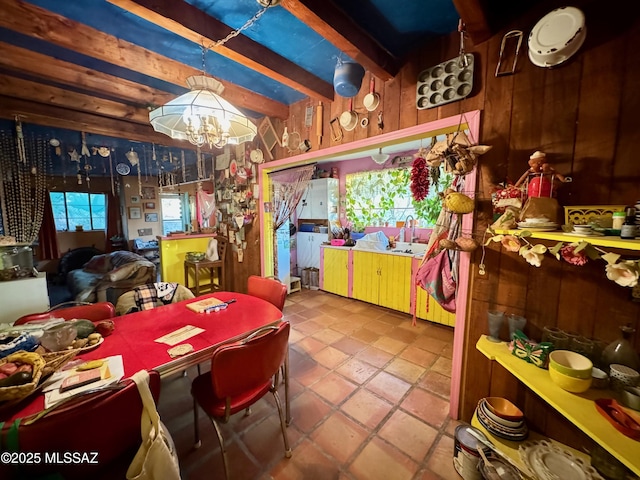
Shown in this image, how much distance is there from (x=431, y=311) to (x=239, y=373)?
271 centimetres

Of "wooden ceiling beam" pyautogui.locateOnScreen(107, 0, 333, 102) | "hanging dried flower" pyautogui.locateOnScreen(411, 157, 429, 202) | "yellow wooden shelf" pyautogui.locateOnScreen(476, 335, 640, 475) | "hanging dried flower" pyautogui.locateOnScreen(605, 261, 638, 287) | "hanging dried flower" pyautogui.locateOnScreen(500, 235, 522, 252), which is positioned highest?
"wooden ceiling beam" pyautogui.locateOnScreen(107, 0, 333, 102)

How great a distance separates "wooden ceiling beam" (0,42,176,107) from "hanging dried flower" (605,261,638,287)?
3.51 m

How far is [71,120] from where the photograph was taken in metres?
2.81

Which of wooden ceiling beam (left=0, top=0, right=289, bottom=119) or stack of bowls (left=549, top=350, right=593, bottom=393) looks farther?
wooden ceiling beam (left=0, top=0, right=289, bottom=119)

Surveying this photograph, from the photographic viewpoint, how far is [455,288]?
5.55 ft

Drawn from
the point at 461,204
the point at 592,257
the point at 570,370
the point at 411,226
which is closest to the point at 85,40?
the point at 461,204

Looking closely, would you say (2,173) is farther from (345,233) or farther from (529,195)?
(529,195)

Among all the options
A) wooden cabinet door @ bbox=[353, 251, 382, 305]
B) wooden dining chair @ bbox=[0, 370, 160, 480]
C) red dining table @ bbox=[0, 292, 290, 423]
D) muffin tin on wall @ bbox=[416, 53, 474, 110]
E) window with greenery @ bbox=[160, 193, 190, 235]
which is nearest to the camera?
wooden dining chair @ bbox=[0, 370, 160, 480]

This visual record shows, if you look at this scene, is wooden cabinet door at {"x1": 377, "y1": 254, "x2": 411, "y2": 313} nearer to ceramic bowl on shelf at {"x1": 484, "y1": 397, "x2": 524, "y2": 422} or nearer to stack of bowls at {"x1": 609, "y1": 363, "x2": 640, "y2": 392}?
ceramic bowl on shelf at {"x1": 484, "y1": 397, "x2": 524, "y2": 422}

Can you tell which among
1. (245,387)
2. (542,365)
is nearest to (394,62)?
(542,365)

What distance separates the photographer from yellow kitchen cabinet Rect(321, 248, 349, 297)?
13.2ft

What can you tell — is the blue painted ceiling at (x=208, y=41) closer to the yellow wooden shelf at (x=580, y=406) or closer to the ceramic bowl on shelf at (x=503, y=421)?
the yellow wooden shelf at (x=580, y=406)

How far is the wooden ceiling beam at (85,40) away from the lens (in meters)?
1.38

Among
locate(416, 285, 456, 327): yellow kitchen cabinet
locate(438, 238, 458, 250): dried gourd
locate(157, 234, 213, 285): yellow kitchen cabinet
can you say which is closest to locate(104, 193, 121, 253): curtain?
locate(157, 234, 213, 285): yellow kitchen cabinet
